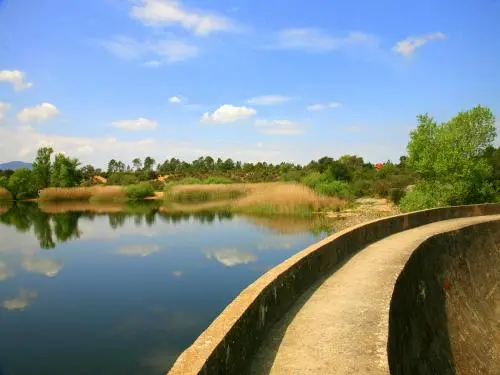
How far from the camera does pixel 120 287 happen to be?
11.4m

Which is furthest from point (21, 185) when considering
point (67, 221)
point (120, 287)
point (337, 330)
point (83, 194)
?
point (337, 330)

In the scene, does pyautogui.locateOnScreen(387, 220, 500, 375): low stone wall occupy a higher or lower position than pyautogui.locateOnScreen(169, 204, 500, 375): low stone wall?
lower

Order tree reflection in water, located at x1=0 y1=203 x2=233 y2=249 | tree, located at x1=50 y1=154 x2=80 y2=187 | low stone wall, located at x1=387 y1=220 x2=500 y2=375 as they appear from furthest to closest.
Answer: tree, located at x1=50 y1=154 x2=80 y2=187
tree reflection in water, located at x1=0 y1=203 x2=233 y2=249
low stone wall, located at x1=387 y1=220 x2=500 y2=375

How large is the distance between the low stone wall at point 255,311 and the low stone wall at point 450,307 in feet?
4.13

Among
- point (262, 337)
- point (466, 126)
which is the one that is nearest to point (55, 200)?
point (466, 126)

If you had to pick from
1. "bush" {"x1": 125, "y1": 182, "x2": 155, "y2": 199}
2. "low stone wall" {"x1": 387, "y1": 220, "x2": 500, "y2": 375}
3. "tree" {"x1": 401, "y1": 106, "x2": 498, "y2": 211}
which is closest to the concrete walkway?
"low stone wall" {"x1": 387, "y1": 220, "x2": 500, "y2": 375}

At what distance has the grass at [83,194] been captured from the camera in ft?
147

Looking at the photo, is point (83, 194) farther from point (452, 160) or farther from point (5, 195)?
point (452, 160)

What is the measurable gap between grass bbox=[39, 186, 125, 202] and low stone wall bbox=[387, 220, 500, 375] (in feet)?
124

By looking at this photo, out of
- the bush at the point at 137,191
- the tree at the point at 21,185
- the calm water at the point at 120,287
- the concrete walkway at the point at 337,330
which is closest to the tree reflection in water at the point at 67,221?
the calm water at the point at 120,287

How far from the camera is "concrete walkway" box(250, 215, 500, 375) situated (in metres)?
3.99

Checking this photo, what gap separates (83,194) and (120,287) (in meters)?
37.0

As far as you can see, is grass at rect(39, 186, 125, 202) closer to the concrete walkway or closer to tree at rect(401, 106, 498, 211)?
tree at rect(401, 106, 498, 211)

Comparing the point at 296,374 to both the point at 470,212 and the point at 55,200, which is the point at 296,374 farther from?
the point at 55,200
